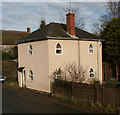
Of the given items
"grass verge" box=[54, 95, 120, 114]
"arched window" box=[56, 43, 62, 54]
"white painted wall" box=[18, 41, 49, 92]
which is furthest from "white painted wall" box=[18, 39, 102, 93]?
"grass verge" box=[54, 95, 120, 114]

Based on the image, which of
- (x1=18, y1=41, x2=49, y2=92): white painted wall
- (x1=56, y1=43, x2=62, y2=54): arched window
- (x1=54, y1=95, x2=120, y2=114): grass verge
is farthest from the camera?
(x1=56, y1=43, x2=62, y2=54): arched window

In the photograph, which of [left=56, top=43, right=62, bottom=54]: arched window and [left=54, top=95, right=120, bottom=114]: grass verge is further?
[left=56, top=43, right=62, bottom=54]: arched window

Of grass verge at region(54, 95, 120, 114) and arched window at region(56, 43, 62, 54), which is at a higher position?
arched window at region(56, 43, 62, 54)

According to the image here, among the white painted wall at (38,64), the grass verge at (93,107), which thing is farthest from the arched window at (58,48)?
the grass verge at (93,107)

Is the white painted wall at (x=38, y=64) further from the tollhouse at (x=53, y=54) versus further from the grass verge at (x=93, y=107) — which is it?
the grass verge at (x=93, y=107)

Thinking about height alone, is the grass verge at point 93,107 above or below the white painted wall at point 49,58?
below

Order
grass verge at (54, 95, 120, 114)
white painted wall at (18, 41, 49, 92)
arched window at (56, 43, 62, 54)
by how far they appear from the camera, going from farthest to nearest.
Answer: arched window at (56, 43, 62, 54) < white painted wall at (18, 41, 49, 92) < grass verge at (54, 95, 120, 114)

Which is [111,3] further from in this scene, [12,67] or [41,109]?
[41,109]

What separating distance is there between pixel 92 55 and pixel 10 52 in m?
21.1

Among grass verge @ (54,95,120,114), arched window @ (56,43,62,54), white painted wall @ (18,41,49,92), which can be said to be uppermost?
arched window @ (56,43,62,54)

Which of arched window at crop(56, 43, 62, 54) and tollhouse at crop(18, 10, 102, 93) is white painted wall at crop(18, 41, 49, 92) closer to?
tollhouse at crop(18, 10, 102, 93)

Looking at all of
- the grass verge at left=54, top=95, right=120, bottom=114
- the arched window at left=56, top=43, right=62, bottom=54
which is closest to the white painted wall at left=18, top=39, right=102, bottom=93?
the arched window at left=56, top=43, right=62, bottom=54

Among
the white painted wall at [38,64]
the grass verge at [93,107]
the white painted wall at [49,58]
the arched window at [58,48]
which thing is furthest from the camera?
the arched window at [58,48]

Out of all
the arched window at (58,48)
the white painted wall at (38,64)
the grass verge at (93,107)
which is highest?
the arched window at (58,48)
